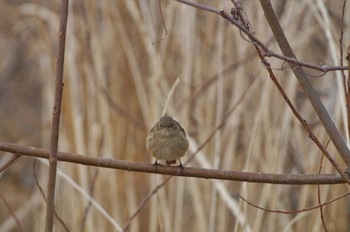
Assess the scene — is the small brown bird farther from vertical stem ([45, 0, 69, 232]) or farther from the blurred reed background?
vertical stem ([45, 0, 69, 232])

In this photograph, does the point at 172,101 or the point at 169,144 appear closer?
the point at 169,144

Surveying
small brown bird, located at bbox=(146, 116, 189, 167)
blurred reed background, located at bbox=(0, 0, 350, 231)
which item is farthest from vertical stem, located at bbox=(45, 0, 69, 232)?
blurred reed background, located at bbox=(0, 0, 350, 231)

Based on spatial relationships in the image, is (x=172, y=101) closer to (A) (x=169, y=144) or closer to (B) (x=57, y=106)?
(A) (x=169, y=144)

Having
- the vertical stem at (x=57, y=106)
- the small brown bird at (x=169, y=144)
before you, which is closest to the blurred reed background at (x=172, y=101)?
the small brown bird at (x=169, y=144)

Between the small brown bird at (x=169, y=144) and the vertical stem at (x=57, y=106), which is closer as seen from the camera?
the vertical stem at (x=57, y=106)

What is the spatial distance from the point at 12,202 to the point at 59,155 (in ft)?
9.45

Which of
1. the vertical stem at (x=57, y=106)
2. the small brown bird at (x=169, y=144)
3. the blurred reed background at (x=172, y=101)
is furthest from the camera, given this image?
the blurred reed background at (x=172, y=101)

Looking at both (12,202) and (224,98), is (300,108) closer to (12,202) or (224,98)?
(224,98)

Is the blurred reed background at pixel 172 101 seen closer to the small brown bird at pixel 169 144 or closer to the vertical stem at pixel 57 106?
the small brown bird at pixel 169 144

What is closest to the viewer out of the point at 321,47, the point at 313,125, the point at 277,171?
the point at 277,171

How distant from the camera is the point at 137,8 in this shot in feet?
7.91

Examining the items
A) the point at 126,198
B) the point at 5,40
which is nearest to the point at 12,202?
the point at 5,40

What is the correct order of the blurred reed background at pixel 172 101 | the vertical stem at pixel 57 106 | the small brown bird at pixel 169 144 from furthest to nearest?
the blurred reed background at pixel 172 101
the small brown bird at pixel 169 144
the vertical stem at pixel 57 106

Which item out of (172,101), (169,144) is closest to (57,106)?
(169,144)
